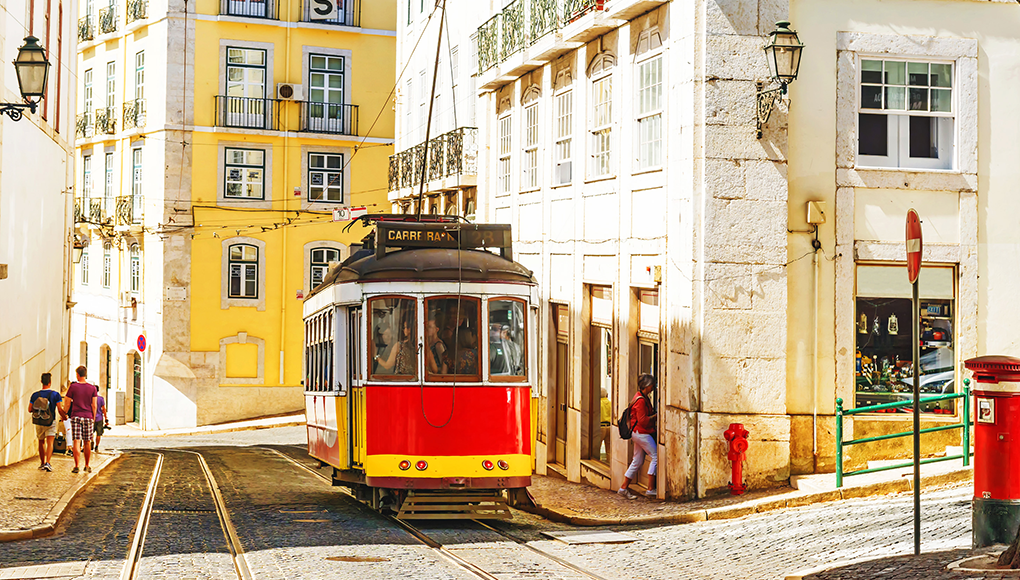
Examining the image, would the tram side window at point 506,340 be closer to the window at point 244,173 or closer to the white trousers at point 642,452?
the white trousers at point 642,452

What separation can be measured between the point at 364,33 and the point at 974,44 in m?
29.1

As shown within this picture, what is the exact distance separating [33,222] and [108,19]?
23.1m

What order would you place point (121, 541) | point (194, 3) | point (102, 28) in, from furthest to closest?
point (102, 28)
point (194, 3)
point (121, 541)

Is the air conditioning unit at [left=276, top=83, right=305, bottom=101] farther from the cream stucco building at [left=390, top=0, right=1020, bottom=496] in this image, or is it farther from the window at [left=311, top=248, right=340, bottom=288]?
the cream stucco building at [left=390, top=0, right=1020, bottom=496]

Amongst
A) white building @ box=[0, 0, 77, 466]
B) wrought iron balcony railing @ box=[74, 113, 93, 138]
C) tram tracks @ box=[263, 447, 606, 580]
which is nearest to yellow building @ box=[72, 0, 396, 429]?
wrought iron balcony railing @ box=[74, 113, 93, 138]

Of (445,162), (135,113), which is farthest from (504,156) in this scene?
(135,113)

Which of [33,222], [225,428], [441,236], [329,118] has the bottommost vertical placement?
[225,428]

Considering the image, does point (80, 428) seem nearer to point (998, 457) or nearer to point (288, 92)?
point (998, 457)

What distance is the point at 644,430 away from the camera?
1622 centimetres

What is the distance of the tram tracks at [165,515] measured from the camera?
33.4 feet

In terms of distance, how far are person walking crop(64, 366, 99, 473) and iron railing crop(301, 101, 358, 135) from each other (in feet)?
Result: 74.9

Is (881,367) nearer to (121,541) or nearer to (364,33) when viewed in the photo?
(121,541)

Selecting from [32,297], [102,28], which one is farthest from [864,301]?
[102,28]

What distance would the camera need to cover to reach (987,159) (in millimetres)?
15188
